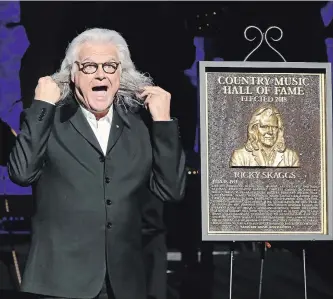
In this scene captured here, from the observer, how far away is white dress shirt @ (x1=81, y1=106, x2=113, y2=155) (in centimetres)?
412

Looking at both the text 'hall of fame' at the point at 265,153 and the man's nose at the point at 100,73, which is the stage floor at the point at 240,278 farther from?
the man's nose at the point at 100,73

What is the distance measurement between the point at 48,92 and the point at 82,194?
0.58m

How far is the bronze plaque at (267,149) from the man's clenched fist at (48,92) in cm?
114

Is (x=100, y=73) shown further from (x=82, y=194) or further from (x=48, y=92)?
(x=82, y=194)

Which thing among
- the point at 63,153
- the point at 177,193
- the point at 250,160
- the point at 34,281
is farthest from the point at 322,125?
the point at 34,281

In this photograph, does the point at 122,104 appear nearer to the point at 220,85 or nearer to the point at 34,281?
the point at 220,85

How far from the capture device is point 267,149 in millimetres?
4875

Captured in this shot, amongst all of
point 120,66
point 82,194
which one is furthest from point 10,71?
point 82,194

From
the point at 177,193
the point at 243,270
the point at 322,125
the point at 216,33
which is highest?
the point at 216,33

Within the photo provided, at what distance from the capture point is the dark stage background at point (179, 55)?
6.37m

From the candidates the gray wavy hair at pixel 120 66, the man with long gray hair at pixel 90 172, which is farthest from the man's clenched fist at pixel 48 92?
the gray wavy hair at pixel 120 66

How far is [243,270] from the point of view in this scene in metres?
6.46

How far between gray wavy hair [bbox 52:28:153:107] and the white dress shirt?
0.59 feet

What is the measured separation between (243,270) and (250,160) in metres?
1.89
